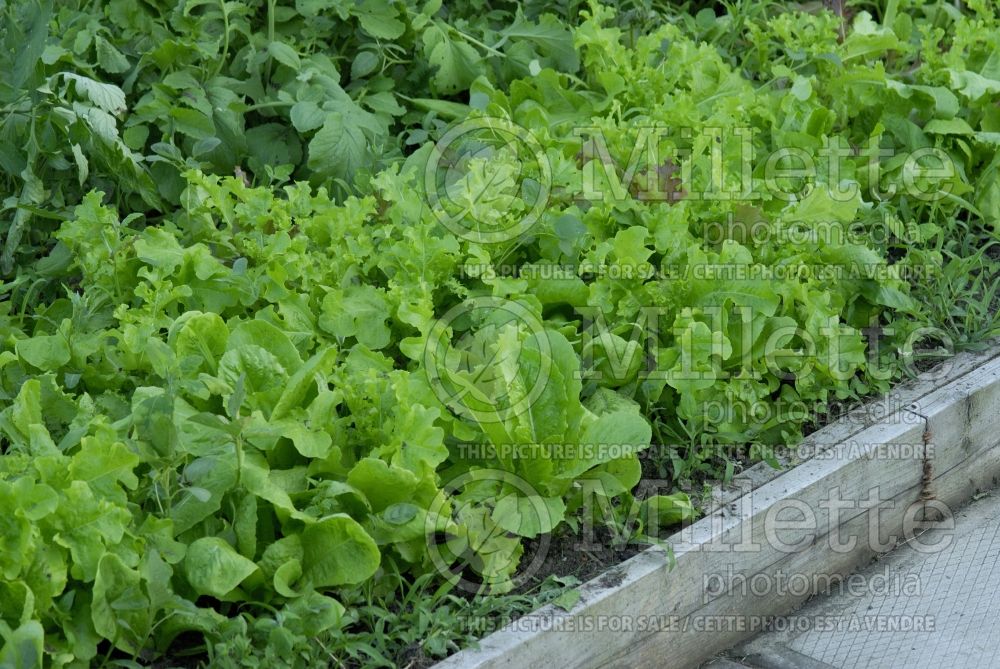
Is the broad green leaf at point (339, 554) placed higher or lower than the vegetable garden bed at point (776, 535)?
higher

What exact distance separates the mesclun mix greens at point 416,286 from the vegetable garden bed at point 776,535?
89mm

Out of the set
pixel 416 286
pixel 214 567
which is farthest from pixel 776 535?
pixel 214 567

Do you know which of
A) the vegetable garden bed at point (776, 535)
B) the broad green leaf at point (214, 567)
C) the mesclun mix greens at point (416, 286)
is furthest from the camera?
the vegetable garden bed at point (776, 535)

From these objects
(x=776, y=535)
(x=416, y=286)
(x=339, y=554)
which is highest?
(x=416, y=286)

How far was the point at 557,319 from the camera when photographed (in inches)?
121

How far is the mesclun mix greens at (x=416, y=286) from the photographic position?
2.34 meters

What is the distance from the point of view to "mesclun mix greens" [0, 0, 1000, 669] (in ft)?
7.68

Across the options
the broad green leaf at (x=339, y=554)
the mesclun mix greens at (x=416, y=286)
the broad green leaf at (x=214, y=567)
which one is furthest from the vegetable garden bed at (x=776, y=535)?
the broad green leaf at (x=214, y=567)

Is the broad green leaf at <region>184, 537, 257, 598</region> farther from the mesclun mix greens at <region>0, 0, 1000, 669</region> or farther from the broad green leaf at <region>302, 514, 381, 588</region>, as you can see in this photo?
the broad green leaf at <region>302, 514, 381, 588</region>

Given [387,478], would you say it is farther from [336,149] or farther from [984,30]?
[984,30]

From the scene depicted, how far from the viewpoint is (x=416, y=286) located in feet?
9.60

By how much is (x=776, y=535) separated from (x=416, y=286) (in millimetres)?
1016

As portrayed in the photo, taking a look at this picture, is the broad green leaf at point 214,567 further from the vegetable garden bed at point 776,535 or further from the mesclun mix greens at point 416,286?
the vegetable garden bed at point 776,535

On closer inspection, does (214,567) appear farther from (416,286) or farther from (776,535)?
(776,535)
